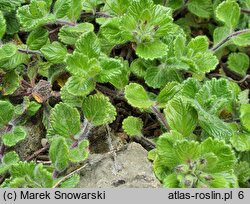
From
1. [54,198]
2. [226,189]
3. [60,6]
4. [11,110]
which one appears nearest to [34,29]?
[60,6]

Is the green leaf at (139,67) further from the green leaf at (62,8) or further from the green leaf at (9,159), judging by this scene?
the green leaf at (9,159)

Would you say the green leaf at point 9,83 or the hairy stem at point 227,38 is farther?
the hairy stem at point 227,38

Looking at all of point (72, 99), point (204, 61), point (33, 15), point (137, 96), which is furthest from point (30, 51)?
point (204, 61)

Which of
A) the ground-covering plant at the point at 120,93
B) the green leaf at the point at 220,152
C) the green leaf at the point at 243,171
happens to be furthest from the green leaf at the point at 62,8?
the green leaf at the point at 243,171

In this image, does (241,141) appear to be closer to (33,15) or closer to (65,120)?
(65,120)

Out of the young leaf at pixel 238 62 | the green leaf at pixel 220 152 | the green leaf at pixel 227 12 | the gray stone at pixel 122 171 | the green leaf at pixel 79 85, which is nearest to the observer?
the green leaf at pixel 220 152

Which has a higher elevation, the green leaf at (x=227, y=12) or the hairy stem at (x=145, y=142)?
the green leaf at (x=227, y=12)

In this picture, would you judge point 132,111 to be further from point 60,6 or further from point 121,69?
point 60,6

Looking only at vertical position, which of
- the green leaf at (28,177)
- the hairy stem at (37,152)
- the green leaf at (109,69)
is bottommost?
the hairy stem at (37,152)
